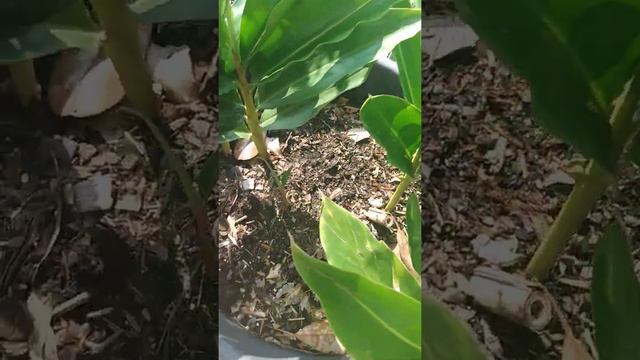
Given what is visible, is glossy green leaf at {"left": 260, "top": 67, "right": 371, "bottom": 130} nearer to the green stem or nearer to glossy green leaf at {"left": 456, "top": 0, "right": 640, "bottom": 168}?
the green stem

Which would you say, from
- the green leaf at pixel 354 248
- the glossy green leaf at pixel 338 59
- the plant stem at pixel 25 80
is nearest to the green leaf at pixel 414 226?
the green leaf at pixel 354 248

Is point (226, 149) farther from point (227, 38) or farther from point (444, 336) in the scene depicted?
point (444, 336)

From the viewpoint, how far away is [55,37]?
708 mm

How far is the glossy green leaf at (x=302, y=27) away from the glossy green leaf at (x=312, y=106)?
0.04 metres

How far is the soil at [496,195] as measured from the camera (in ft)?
2.01

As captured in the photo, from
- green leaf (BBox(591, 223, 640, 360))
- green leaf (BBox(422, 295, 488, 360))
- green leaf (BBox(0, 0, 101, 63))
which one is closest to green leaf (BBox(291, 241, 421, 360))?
green leaf (BBox(422, 295, 488, 360))

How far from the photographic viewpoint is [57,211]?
0.73 meters

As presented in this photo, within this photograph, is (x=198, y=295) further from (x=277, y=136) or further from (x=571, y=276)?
(x=571, y=276)

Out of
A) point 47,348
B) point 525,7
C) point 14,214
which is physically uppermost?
point 525,7

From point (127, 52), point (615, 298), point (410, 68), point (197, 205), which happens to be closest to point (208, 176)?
point (197, 205)

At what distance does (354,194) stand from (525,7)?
1.05 ft

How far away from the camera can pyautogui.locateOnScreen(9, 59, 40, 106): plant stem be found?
0.72 meters

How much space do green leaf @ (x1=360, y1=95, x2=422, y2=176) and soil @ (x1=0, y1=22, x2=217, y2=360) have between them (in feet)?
0.53

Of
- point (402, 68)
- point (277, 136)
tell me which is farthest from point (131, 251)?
point (402, 68)
